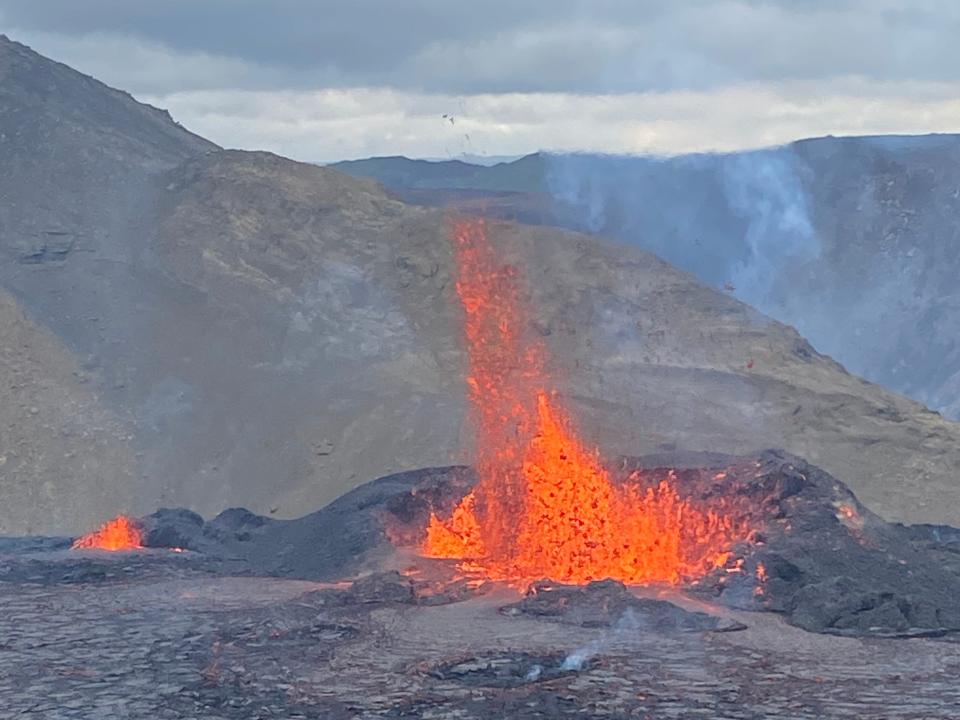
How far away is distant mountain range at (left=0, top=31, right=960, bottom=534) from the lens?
115 feet

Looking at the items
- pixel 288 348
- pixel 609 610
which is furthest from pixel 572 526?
pixel 288 348

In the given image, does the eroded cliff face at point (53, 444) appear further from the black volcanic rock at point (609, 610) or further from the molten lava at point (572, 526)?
the black volcanic rock at point (609, 610)

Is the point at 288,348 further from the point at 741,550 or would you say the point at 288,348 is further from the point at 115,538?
the point at 741,550

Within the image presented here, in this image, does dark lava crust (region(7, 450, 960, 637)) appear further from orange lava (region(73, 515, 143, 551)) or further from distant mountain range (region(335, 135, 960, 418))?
distant mountain range (region(335, 135, 960, 418))

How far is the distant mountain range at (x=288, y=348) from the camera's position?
115 ft

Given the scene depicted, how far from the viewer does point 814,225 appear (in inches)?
2453

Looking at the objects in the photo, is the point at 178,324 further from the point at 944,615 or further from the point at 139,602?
the point at 944,615

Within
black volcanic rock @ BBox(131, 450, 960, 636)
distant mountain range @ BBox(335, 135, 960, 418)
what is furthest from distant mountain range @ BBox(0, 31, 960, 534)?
distant mountain range @ BBox(335, 135, 960, 418)

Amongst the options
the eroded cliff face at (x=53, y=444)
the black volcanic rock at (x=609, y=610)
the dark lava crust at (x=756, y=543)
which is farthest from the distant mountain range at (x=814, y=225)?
the black volcanic rock at (x=609, y=610)

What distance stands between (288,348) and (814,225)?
30411mm

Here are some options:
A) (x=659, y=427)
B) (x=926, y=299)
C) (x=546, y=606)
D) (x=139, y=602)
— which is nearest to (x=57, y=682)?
(x=139, y=602)

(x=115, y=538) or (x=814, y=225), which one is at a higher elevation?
(x=814, y=225)

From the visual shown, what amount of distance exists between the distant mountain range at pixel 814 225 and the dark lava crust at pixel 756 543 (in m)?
27.0

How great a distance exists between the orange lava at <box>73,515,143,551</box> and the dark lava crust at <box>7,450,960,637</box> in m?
0.29
